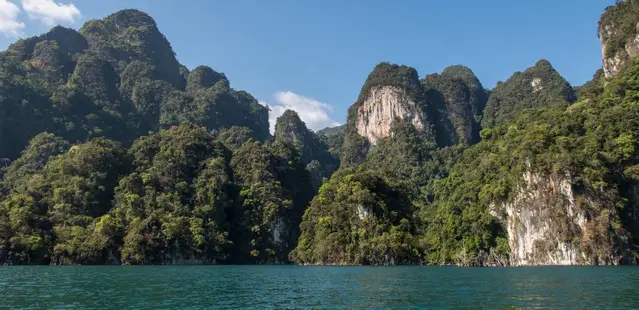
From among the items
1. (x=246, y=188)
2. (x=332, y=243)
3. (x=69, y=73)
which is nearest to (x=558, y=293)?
(x=332, y=243)

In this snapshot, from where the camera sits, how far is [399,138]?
433 ft

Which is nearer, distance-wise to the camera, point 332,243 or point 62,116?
point 332,243

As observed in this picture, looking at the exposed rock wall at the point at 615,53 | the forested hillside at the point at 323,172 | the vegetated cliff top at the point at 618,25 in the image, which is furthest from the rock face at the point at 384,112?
the vegetated cliff top at the point at 618,25

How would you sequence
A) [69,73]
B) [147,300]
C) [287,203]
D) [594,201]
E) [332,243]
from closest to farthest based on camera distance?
[147,300] < [594,201] < [332,243] < [287,203] < [69,73]

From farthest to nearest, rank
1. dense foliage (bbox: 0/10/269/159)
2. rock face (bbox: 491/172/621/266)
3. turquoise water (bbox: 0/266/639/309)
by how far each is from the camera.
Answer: dense foliage (bbox: 0/10/269/159) < rock face (bbox: 491/172/621/266) < turquoise water (bbox: 0/266/639/309)

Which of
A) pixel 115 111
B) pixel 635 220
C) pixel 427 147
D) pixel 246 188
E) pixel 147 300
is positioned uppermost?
pixel 115 111

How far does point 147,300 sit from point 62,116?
4422 inches

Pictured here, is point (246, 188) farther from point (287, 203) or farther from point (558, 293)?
point (558, 293)

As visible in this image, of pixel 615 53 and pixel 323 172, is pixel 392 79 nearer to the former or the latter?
pixel 323 172

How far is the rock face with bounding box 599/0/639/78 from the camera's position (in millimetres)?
84688

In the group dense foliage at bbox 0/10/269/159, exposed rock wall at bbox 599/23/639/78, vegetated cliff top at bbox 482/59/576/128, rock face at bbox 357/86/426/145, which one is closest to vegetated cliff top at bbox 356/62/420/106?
rock face at bbox 357/86/426/145

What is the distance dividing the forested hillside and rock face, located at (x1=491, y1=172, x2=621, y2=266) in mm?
177

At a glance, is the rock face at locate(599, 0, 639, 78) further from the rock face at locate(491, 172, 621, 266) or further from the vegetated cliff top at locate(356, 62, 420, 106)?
the vegetated cliff top at locate(356, 62, 420, 106)

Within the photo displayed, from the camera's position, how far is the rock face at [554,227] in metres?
57.5
